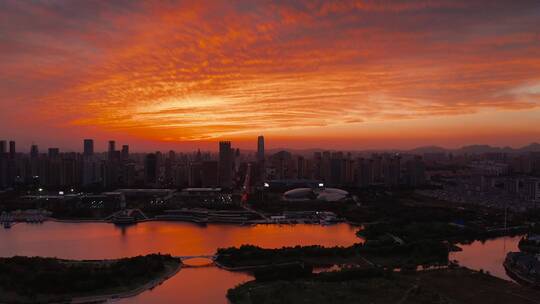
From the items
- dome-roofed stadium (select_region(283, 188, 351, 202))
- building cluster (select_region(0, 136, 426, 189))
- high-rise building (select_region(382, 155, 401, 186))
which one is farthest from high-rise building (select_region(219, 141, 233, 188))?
high-rise building (select_region(382, 155, 401, 186))

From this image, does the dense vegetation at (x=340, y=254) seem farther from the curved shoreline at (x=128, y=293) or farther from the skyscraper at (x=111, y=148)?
the skyscraper at (x=111, y=148)

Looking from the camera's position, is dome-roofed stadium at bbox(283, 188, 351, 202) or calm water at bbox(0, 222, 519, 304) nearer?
calm water at bbox(0, 222, 519, 304)

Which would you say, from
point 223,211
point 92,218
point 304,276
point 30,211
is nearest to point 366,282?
point 304,276

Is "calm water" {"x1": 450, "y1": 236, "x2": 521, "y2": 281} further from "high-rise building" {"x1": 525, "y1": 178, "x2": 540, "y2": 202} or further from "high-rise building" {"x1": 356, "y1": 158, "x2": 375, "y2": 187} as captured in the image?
"high-rise building" {"x1": 356, "y1": 158, "x2": 375, "y2": 187}

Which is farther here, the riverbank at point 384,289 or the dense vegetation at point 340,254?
the dense vegetation at point 340,254

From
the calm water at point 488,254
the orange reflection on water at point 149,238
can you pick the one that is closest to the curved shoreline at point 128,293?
the orange reflection on water at point 149,238

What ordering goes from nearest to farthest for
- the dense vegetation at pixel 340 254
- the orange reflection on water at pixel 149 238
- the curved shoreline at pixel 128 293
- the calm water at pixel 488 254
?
the curved shoreline at pixel 128 293 → the dense vegetation at pixel 340 254 → the calm water at pixel 488 254 → the orange reflection on water at pixel 149 238
